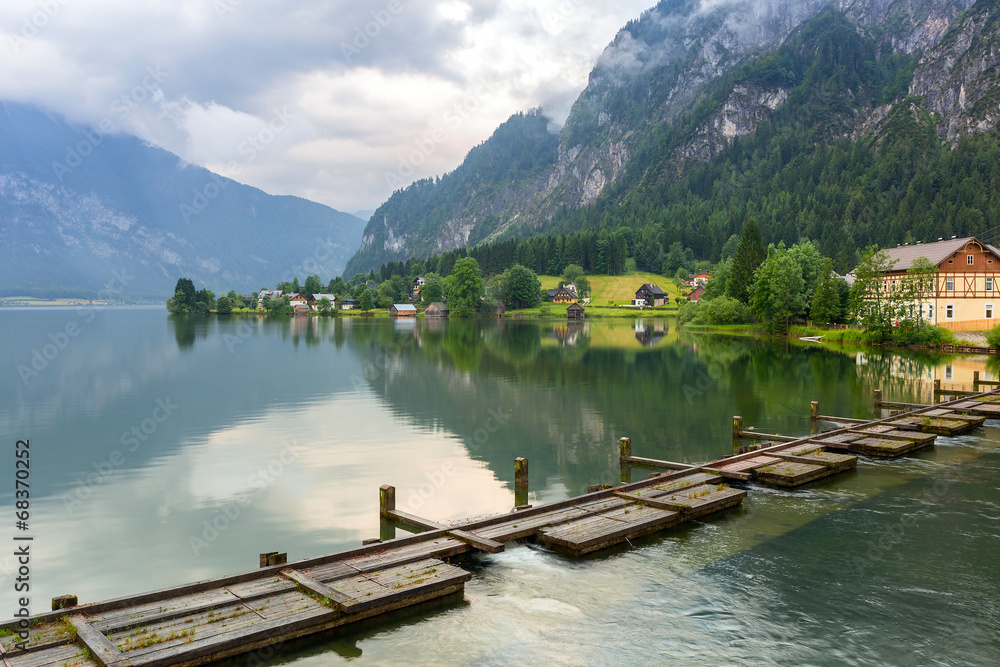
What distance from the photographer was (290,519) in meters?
20.6

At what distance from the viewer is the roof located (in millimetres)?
91000

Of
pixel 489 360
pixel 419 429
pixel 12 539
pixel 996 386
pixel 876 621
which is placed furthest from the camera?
pixel 489 360

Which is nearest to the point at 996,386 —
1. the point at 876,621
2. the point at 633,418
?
the point at 633,418

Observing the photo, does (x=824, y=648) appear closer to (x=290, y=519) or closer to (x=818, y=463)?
(x=818, y=463)

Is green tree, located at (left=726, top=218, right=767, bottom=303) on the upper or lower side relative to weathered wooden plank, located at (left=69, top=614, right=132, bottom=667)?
upper

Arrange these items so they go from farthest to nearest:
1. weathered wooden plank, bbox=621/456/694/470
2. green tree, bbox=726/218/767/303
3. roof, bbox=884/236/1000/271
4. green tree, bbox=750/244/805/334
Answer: green tree, bbox=726/218/767/303 < green tree, bbox=750/244/805/334 < roof, bbox=884/236/1000/271 < weathered wooden plank, bbox=621/456/694/470

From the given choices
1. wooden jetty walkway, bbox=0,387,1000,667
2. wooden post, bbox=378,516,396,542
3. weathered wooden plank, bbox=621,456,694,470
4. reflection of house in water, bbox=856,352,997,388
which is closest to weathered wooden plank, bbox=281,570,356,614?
wooden jetty walkway, bbox=0,387,1000,667

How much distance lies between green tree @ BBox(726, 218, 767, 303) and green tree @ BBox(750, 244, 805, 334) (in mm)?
11998

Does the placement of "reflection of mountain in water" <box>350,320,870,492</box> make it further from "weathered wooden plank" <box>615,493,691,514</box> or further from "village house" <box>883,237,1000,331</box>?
"village house" <box>883,237,1000,331</box>

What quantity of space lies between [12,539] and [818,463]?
2620 cm

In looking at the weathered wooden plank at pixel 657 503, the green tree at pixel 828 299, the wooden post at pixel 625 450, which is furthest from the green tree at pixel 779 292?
the weathered wooden plank at pixel 657 503

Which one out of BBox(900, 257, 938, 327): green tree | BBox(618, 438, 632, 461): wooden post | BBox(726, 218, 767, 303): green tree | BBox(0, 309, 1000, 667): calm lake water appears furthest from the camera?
BBox(726, 218, 767, 303): green tree

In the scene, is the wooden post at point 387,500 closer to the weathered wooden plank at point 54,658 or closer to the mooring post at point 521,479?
the mooring post at point 521,479

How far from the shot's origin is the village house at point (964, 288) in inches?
3570
